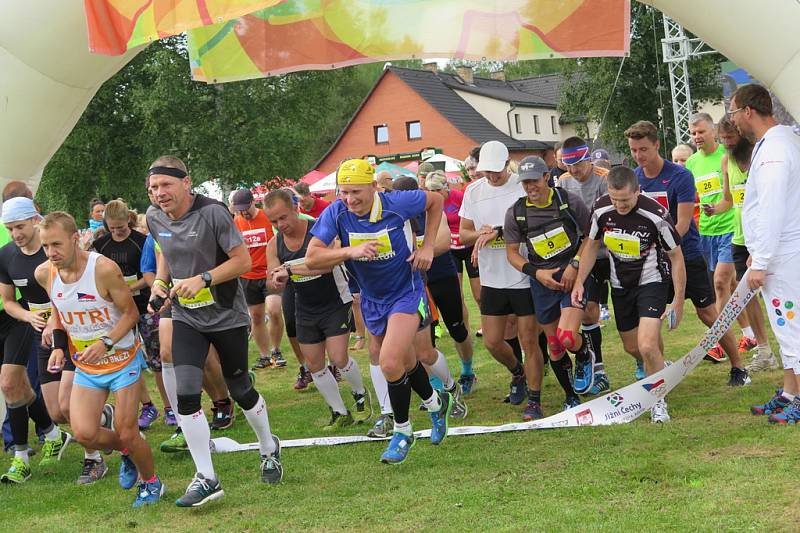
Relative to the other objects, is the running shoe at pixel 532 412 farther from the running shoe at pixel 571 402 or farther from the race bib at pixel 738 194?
the race bib at pixel 738 194

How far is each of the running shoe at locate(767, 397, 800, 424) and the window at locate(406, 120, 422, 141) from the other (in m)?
49.2

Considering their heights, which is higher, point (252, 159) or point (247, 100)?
point (247, 100)

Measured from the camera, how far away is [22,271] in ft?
23.0

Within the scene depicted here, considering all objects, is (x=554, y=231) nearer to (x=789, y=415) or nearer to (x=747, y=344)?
(x=789, y=415)

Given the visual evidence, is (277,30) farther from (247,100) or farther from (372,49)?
(247,100)

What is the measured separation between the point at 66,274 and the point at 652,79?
34.5 m

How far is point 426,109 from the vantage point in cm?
5409

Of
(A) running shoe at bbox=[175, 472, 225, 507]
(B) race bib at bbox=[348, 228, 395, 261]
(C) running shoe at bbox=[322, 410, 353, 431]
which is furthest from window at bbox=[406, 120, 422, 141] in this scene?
(A) running shoe at bbox=[175, 472, 225, 507]

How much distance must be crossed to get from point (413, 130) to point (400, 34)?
48.2 metres

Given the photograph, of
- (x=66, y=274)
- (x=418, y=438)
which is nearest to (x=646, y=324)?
(x=418, y=438)

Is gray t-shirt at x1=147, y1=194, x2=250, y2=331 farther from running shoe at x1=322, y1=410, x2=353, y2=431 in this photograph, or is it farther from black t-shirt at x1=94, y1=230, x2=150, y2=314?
black t-shirt at x1=94, y1=230, x2=150, y2=314

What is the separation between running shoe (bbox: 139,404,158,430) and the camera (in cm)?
891

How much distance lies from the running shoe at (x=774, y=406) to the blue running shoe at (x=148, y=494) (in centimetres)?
435

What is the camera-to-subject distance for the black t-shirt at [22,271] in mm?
7008
